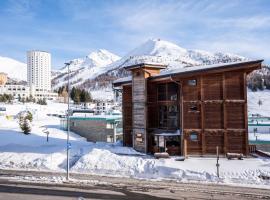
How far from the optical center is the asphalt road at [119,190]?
79.2ft

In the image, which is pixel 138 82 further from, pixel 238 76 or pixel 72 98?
pixel 72 98

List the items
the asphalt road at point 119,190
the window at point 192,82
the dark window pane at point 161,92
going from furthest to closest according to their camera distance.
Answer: the dark window pane at point 161,92 < the window at point 192,82 < the asphalt road at point 119,190

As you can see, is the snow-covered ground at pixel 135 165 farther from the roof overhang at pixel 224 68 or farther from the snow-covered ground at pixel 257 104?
the snow-covered ground at pixel 257 104

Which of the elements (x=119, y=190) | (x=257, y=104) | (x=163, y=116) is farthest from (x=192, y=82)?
(x=257, y=104)

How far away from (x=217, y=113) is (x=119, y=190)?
48.5 ft

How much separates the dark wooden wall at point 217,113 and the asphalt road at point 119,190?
9.08 meters

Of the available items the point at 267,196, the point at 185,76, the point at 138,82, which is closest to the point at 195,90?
the point at 185,76

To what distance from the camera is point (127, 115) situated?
150 ft

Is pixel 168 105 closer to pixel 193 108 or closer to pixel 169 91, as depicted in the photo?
pixel 169 91

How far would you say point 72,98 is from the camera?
559 feet

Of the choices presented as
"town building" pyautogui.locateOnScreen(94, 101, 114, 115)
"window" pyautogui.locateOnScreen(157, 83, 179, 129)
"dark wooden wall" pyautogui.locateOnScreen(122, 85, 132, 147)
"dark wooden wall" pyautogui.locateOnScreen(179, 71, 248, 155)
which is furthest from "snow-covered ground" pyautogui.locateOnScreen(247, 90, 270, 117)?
"dark wooden wall" pyautogui.locateOnScreen(179, 71, 248, 155)

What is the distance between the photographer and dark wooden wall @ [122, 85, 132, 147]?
4525cm

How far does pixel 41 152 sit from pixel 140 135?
11111 millimetres

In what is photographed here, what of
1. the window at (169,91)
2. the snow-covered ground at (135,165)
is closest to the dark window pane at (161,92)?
the window at (169,91)
